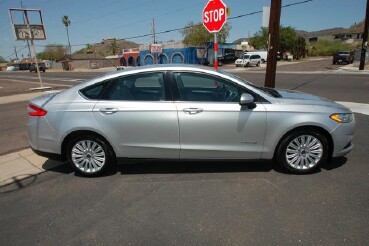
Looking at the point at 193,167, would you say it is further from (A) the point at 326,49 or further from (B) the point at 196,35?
(A) the point at 326,49

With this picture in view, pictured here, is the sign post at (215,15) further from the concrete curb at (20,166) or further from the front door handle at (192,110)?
the concrete curb at (20,166)

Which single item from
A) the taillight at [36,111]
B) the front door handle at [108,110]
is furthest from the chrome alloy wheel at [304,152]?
the taillight at [36,111]

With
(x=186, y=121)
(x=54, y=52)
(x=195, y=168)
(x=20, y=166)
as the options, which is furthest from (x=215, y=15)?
(x=54, y=52)

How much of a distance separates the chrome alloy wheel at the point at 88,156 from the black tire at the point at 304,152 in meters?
2.54

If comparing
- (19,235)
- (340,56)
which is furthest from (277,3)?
(340,56)

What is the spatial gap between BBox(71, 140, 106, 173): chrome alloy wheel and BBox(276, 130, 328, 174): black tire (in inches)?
100

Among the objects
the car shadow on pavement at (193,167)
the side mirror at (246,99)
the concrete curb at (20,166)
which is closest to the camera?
the side mirror at (246,99)

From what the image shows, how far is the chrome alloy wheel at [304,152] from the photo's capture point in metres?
3.77

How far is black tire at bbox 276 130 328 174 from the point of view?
3732mm

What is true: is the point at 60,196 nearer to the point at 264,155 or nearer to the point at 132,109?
the point at 132,109

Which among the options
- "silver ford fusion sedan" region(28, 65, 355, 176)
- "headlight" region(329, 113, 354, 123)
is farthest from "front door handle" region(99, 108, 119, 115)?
"headlight" region(329, 113, 354, 123)

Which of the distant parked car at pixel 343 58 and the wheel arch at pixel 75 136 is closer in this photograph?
the wheel arch at pixel 75 136

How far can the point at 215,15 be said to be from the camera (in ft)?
23.2

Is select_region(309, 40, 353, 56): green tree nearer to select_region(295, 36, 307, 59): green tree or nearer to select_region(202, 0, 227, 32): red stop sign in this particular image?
select_region(295, 36, 307, 59): green tree
